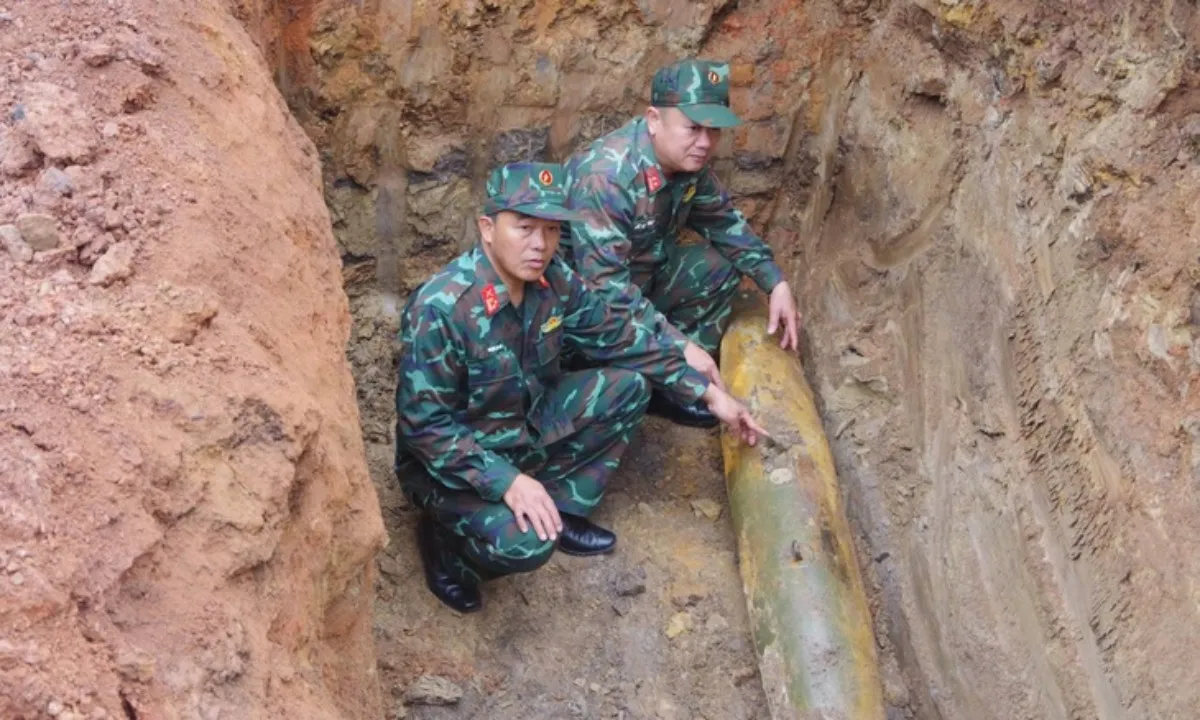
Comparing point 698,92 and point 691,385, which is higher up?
point 698,92

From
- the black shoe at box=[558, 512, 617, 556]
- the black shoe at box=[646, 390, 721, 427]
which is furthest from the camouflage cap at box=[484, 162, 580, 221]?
the black shoe at box=[646, 390, 721, 427]

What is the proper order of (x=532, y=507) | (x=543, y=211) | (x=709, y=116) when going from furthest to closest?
(x=709, y=116), (x=532, y=507), (x=543, y=211)

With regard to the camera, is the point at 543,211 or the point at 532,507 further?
the point at 532,507

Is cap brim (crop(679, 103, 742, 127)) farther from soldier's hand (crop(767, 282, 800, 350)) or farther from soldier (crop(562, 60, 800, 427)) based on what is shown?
soldier's hand (crop(767, 282, 800, 350))

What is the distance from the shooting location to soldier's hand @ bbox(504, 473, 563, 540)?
3.71 m

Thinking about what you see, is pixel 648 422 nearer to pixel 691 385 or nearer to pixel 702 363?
pixel 702 363

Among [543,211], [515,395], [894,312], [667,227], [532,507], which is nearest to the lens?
[543,211]

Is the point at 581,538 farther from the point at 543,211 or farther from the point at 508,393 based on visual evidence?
the point at 543,211

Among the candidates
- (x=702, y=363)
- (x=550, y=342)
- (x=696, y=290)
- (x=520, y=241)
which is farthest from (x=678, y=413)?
(x=520, y=241)

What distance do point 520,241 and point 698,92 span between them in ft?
4.19

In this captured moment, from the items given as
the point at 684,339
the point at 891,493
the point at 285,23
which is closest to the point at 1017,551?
the point at 891,493

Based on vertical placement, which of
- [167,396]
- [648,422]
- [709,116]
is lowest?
[648,422]

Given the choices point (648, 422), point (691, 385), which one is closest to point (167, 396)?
point (691, 385)

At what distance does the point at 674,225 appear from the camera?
4.95 meters
